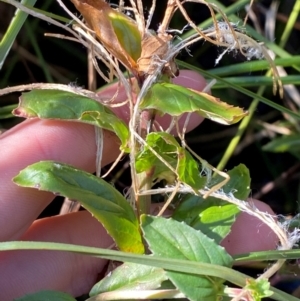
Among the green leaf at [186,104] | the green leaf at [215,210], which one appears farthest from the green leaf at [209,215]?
the green leaf at [186,104]

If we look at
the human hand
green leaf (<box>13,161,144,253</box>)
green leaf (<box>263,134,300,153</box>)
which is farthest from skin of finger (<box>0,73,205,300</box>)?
green leaf (<box>263,134,300,153</box>)

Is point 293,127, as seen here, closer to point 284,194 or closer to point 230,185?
point 284,194

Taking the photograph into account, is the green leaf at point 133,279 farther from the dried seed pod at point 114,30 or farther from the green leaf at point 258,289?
the dried seed pod at point 114,30

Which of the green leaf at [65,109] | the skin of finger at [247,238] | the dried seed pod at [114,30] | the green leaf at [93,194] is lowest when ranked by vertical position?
the skin of finger at [247,238]

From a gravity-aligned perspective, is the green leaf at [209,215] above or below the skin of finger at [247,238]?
above

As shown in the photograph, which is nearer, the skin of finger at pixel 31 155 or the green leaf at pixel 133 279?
the green leaf at pixel 133 279

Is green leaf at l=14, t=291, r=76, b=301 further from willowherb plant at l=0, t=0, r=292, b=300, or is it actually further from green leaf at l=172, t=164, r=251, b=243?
green leaf at l=172, t=164, r=251, b=243
